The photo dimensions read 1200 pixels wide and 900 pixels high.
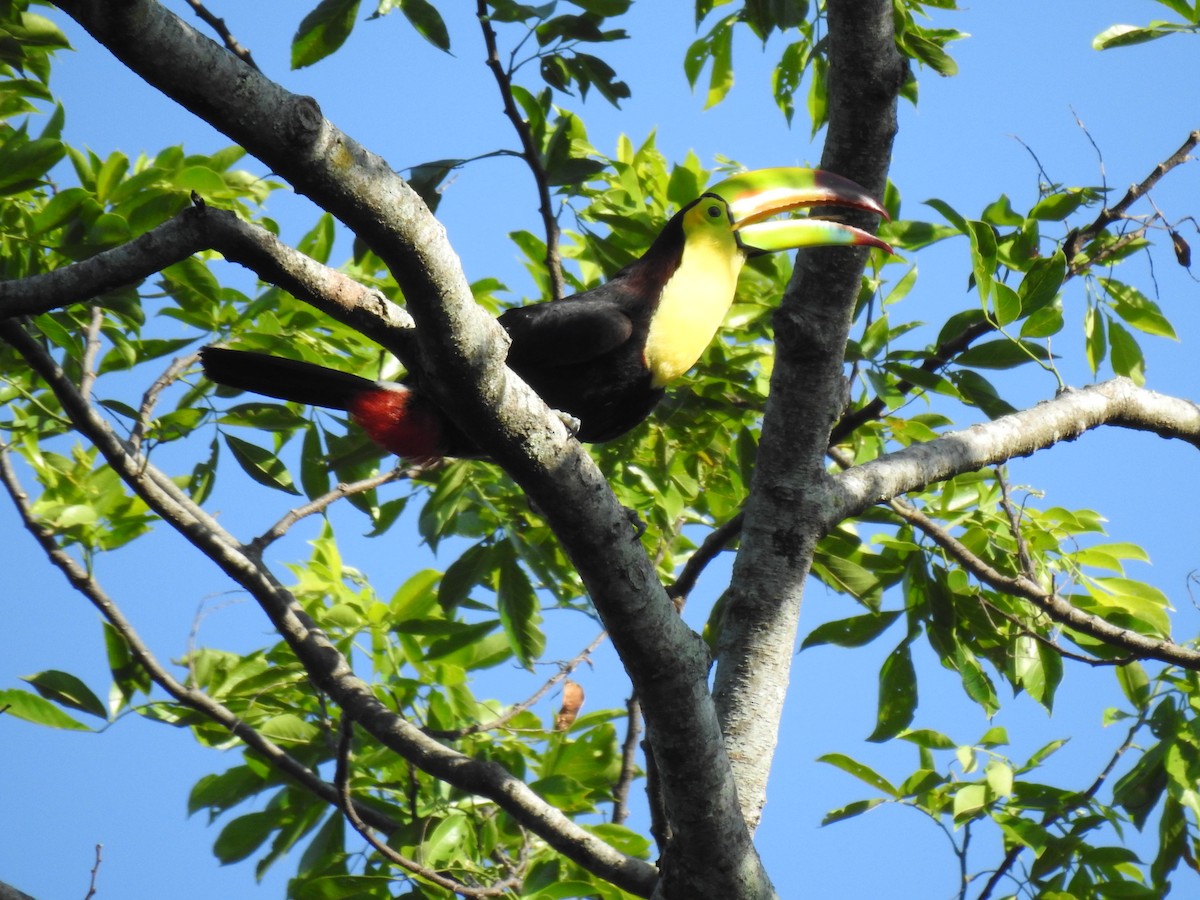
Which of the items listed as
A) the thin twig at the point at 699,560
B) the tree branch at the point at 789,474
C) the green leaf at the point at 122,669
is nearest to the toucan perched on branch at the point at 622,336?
the tree branch at the point at 789,474

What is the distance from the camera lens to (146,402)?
4012 millimetres

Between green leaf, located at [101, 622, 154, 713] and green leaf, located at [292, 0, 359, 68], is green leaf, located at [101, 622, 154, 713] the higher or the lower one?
the lower one

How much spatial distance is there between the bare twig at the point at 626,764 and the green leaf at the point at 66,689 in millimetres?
1824

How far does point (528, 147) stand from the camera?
156 inches

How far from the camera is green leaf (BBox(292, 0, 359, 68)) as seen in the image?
363 centimetres

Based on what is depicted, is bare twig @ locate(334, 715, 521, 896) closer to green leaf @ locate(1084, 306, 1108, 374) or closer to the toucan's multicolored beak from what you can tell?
the toucan's multicolored beak

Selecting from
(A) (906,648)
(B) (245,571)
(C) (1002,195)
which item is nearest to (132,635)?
(B) (245,571)

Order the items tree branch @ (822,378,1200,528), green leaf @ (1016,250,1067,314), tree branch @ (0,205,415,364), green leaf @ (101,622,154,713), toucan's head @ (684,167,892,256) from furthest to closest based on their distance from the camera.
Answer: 1. toucan's head @ (684,167,892,256)
2. green leaf @ (101,622,154,713)
3. tree branch @ (822,378,1200,528)
4. green leaf @ (1016,250,1067,314)
5. tree branch @ (0,205,415,364)

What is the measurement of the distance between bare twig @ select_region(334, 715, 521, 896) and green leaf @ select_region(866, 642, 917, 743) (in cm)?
126

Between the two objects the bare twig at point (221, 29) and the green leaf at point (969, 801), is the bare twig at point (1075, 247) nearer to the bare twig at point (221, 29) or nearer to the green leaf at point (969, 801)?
the green leaf at point (969, 801)

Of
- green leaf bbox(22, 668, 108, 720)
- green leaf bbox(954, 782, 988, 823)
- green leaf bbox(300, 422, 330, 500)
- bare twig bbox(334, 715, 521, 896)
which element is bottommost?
bare twig bbox(334, 715, 521, 896)

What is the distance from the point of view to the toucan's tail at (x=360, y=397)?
3.43 meters

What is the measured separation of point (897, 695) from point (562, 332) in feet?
5.27

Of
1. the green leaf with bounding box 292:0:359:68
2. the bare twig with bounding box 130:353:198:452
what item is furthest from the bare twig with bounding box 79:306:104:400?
the green leaf with bounding box 292:0:359:68
